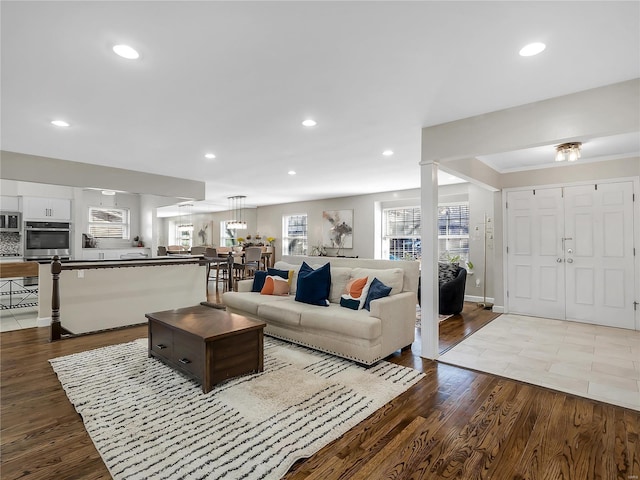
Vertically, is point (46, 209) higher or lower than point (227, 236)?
higher

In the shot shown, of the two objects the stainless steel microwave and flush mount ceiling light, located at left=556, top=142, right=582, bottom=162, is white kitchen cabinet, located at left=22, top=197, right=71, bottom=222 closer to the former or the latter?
the stainless steel microwave

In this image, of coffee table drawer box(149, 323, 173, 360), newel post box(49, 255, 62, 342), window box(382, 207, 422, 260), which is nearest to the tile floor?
coffee table drawer box(149, 323, 173, 360)

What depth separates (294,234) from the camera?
407 inches

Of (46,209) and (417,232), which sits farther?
(417,232)

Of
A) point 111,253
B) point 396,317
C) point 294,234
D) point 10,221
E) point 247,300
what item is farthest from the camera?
point 294,234

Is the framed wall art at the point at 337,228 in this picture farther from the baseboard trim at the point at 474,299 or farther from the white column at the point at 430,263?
the white column at the point at 430,263

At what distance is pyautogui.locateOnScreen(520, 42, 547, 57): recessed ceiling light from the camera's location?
2031 mm

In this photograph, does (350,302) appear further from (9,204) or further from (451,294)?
(9,204)

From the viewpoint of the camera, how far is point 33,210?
642 centimetres

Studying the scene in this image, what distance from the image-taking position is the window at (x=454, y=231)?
22.0 feet

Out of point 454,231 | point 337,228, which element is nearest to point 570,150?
point 454,231

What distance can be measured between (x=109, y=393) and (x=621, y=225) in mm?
6410

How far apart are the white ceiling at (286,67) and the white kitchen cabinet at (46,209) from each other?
307 centimetres

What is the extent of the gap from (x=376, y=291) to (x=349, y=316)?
0.48 m
